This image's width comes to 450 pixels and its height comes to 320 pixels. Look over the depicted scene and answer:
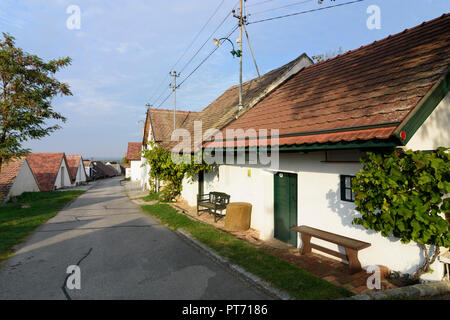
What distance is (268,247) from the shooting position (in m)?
6.36

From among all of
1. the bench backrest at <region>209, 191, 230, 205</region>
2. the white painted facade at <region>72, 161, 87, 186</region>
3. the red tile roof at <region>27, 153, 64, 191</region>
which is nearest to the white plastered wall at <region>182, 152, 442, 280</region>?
the bench backrest at <region>209, 191, 230, 205</region>

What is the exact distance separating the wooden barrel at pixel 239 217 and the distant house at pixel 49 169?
28259 millimetres

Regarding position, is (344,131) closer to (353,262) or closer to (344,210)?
(344,210)

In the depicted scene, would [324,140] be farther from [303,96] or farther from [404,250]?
[303,96]

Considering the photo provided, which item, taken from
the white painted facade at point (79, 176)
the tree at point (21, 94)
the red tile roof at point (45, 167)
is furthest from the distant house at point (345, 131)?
the white painted facade at point (79, 176)

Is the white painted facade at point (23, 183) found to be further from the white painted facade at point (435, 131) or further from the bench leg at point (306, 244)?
the white painted facade at point (435, 131)

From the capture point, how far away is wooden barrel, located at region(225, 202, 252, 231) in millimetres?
7809

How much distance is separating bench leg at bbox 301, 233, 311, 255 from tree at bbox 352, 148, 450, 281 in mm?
1778
